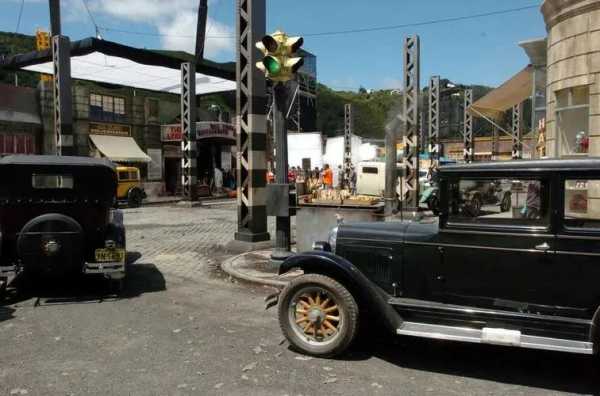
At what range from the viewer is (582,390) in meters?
4.26

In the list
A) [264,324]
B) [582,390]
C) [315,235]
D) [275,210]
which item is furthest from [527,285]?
[315,235]

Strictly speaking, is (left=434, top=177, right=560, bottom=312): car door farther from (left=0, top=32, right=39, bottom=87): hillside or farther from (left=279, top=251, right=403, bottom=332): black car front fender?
(left=0, top=32, right=39, bottom=87): hillside

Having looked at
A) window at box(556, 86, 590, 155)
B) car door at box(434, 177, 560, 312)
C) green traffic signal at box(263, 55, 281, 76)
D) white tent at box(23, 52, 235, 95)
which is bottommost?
car door at box(434, 177, 560, 312)

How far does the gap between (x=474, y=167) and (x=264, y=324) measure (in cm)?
294

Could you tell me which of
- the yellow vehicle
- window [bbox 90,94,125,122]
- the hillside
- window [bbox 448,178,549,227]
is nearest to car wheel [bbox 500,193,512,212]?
window [bbox 448,178,549,227]

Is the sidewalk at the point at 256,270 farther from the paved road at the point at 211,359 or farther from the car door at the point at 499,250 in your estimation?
the car door at the point at 499,250

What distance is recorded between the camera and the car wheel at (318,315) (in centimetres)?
489

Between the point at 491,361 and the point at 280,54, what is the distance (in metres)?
5.29

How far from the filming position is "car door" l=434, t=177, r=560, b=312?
4375 millimetres

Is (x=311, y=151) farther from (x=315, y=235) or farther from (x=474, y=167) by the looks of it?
(x=474, y=167)

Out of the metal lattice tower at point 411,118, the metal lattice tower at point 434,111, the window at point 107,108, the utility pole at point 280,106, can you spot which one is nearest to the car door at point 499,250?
the utility pole at point 280,106

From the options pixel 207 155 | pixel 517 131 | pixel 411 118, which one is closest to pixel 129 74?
pixel 207 155

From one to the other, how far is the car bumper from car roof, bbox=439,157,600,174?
15.0 ft

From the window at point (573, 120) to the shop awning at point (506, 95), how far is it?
4.35 meters
